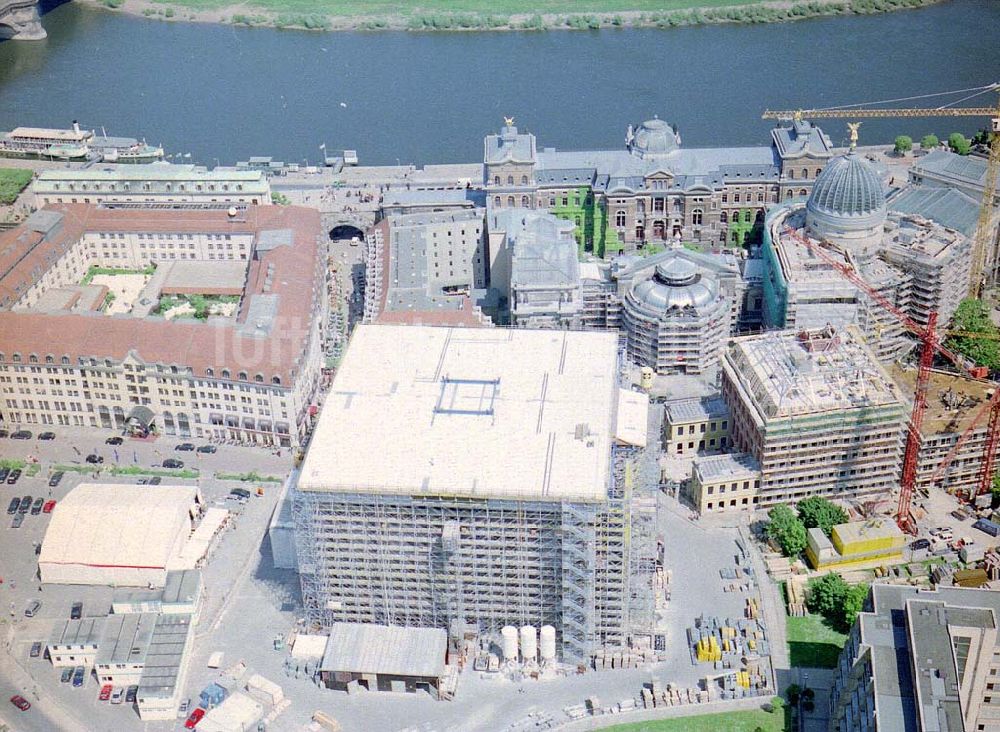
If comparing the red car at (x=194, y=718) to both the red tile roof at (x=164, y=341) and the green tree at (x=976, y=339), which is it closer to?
the red tile roof at (x=164, y=341)

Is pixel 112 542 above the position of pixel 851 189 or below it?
below

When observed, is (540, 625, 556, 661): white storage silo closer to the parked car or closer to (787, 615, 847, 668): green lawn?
(787, 615, 847, 668): green lawn

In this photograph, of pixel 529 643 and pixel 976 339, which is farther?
pixel 976 339

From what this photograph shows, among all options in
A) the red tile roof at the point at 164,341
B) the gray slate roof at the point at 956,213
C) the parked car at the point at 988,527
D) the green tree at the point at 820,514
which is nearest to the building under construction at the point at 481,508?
the green tree at the point at 820,514

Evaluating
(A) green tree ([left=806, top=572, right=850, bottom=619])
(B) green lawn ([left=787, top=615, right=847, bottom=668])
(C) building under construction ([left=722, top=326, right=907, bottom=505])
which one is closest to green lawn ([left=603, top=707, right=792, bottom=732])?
(B) green lawn ([left=787, top=615, right=847, bottom=668])

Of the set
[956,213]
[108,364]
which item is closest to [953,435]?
[956,213]

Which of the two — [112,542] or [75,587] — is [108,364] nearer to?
[112,542]

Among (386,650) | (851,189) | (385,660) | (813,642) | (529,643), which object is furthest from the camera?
(851,189)

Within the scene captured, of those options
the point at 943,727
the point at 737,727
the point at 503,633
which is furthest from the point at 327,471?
the point at 943,727
